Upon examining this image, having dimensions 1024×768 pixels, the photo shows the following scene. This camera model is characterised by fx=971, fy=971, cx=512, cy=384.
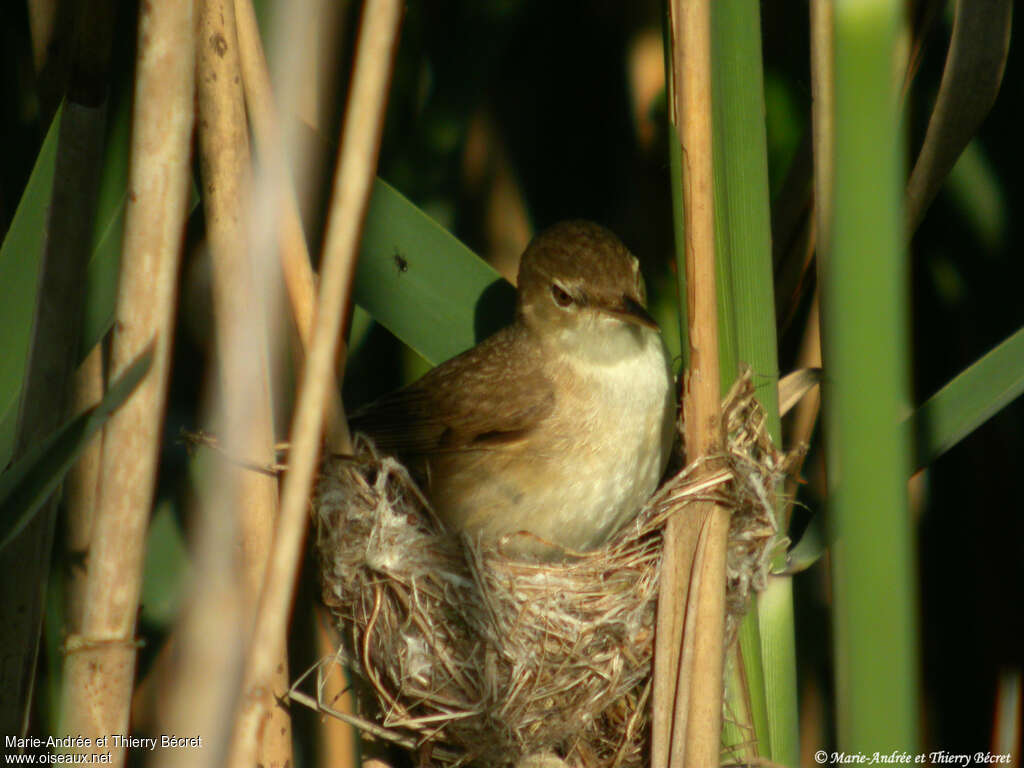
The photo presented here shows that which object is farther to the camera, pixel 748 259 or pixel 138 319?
pixel 748 259

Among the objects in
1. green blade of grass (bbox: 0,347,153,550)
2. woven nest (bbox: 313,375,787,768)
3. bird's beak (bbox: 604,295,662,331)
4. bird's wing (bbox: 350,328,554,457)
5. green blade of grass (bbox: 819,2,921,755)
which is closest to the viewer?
green blade of grass (bbox: 819,2,921,755)

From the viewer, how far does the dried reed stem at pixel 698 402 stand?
1.50 meters

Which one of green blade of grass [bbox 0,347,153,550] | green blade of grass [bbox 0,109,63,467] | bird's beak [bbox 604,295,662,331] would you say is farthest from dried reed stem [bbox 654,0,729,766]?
green blade of grass [bbox 0,109,63,467]

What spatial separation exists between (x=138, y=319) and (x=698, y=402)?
34.7 inches

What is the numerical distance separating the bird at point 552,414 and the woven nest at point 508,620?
0.43 feet

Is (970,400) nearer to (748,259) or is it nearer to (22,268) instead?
(748,259)

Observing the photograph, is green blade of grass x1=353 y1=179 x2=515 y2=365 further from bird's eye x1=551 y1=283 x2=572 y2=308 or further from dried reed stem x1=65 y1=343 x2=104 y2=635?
dried reed stem x1=65 y1=343 x2=104 y2=635

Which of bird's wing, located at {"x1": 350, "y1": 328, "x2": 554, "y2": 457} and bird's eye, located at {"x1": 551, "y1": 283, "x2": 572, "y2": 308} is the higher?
bird's eye, located at {"x1": 551, "y1": 283, "x2": 572, "y2": 308}

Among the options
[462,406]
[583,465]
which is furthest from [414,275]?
[583,465]

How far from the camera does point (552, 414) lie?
2.25 meters

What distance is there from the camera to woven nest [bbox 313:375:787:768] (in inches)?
73.2

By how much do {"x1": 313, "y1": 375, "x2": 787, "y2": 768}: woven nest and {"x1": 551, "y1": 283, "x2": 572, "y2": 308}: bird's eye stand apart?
527mm

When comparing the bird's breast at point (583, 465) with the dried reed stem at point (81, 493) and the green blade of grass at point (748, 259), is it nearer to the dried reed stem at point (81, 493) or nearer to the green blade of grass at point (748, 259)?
the green blade of grass at point (748, 259)

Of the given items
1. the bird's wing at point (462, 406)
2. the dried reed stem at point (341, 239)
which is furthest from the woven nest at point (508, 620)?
the dried reed stem at point (341, 239)
